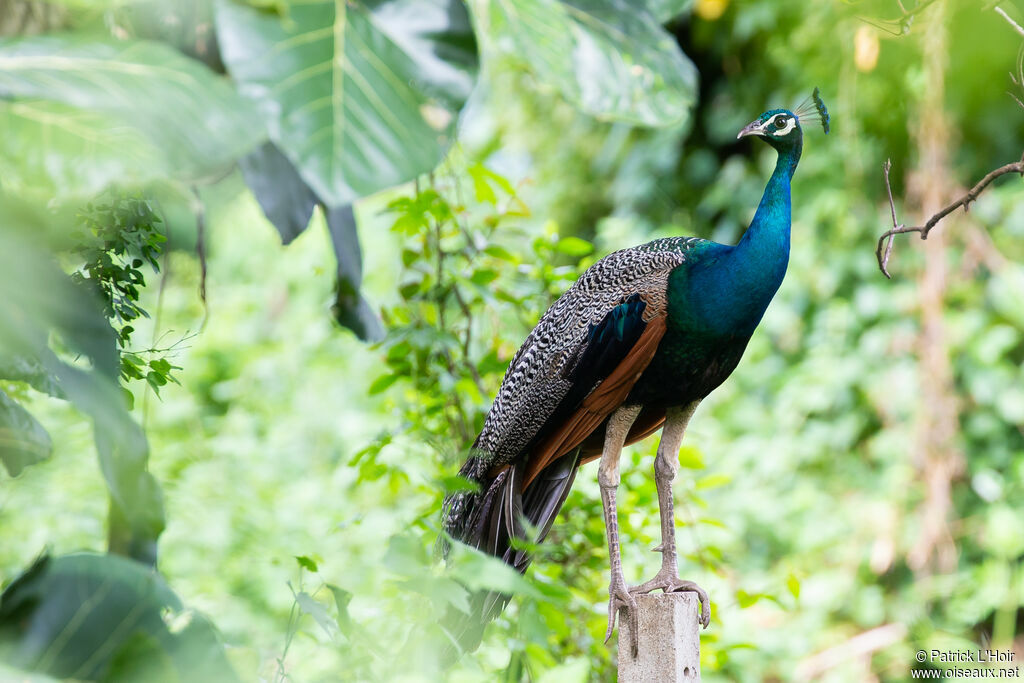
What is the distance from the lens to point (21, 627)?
0.52m

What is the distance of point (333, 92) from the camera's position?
0.58m

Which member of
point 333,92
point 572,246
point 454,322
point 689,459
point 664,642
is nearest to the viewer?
point 333,92

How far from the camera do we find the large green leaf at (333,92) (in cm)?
56

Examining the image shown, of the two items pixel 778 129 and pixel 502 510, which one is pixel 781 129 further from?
pixel 502 510

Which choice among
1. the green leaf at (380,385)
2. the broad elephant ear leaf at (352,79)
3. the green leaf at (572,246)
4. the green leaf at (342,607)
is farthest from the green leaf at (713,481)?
the broad elephant ear leaf at (352,79)

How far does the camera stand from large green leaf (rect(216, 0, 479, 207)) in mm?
561

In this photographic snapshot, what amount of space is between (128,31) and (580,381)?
862 mm

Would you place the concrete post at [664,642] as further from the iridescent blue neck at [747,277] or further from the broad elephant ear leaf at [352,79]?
the broad elephant ear leaf at [352,79]

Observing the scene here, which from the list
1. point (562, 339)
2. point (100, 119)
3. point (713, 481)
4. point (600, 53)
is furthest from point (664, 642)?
point (100, 119)

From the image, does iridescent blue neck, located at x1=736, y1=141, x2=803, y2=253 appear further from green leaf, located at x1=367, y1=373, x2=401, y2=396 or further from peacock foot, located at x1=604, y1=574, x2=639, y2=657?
green leaf, located at x1=367, y1=373, x2=401, y2=396

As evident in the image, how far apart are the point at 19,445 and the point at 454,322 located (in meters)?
1.61

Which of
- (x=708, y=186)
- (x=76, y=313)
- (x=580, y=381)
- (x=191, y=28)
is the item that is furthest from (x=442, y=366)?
(x=708, y=186)

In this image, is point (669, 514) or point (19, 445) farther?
point (669, 514)

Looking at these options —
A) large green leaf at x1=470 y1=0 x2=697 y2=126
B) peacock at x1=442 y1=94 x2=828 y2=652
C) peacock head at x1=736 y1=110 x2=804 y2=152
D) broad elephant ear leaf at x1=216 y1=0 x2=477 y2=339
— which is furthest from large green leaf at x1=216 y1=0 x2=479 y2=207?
peacock head at x1=736 y1=110 x2=804 y2=152
